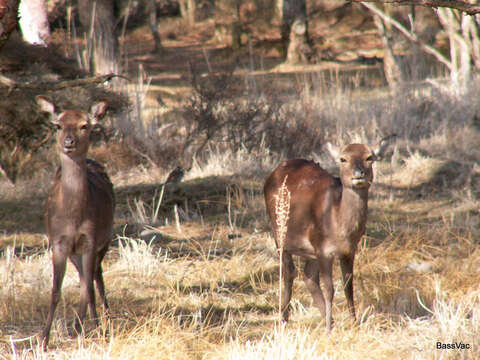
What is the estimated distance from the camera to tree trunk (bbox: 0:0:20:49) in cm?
417

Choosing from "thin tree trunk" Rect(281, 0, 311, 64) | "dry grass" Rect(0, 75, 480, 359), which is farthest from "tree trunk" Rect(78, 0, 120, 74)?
"thin tree trunk" Rect(281, 0, 311, 64)

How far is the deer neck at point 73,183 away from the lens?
4410 millimetres

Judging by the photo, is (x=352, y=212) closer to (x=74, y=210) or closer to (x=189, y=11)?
(x=74, y=210)

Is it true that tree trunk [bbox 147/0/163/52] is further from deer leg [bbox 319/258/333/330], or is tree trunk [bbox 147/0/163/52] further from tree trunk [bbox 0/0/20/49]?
deer leg [bbox 319/258/333/330]

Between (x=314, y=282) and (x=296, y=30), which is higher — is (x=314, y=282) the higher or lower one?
the lower one

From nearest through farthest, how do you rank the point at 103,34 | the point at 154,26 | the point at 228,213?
1. the point at 228,213
2. the point at 103,34
3. the point at 154,26

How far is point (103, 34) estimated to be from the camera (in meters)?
14.6

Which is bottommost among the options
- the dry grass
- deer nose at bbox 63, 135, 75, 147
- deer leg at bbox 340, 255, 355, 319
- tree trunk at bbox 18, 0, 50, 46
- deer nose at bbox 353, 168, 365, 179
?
the dry grass

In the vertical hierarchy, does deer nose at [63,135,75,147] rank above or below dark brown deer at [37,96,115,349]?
above

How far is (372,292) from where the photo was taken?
217 inches

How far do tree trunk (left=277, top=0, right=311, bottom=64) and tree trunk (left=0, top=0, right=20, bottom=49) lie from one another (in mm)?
21267

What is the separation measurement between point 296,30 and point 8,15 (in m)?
21.9

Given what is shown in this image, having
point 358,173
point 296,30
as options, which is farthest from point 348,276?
point 296,30

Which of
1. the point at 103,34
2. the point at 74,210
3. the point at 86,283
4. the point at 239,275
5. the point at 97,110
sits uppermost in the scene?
the point at 103,34
